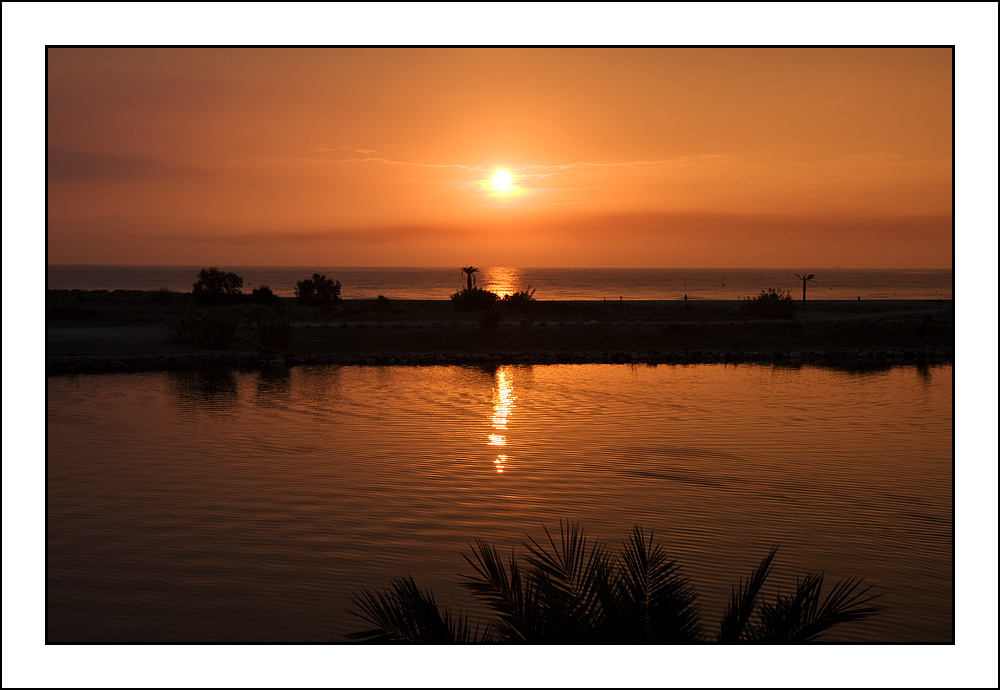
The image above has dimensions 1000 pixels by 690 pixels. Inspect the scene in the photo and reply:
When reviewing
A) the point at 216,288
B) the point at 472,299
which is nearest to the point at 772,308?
the point at 472,299

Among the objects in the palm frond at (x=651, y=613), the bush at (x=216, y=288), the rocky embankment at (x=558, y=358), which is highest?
the bush at (x=216, y=288)

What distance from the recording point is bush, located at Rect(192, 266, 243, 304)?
57.3 meters

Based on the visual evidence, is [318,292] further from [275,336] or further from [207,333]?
[207,333]

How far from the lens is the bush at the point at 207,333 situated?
3250 cm

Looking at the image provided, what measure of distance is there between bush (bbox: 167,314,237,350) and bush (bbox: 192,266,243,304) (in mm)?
24014

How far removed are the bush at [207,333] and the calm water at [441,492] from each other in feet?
31.3

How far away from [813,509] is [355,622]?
6065 millimetres

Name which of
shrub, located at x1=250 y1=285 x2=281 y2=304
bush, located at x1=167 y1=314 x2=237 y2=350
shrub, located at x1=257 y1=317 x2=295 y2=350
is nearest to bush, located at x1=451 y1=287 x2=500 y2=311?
shrub, located at x1=250 y1=285 x2=281 y2=304

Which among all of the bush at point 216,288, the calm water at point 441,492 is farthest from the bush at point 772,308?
the bush at point 216,288

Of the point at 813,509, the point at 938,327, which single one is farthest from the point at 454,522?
the point at 938,327

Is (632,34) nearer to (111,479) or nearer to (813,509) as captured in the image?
(813,509)

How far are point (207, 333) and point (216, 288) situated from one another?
93.7 feet

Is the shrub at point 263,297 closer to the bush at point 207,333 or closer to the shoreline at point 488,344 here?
the shoreline at point 488,344

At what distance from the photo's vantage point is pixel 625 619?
452cm
